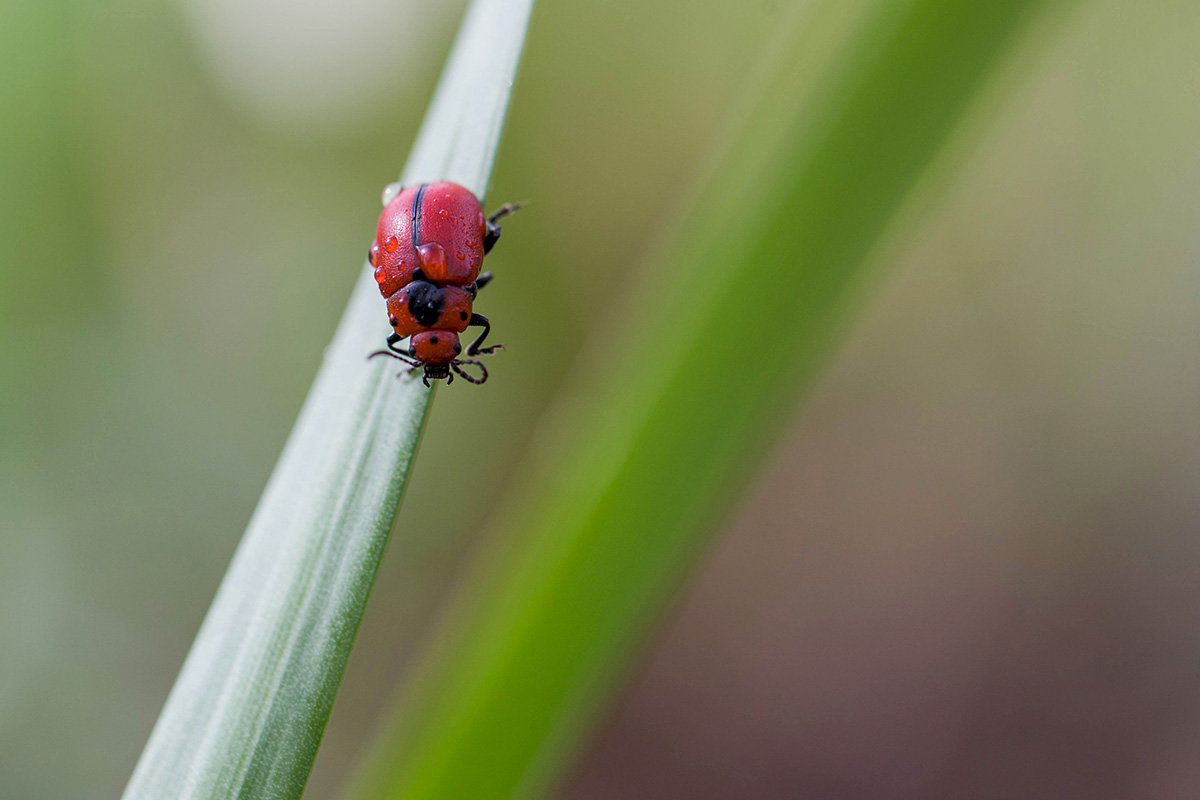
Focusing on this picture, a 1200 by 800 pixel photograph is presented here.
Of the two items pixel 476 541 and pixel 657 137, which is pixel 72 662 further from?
pixel 657 137

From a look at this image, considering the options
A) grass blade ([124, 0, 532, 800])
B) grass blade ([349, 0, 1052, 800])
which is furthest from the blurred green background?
grass blade ([349, 0, 1052, 800])

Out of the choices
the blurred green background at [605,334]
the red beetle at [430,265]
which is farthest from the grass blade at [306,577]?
the blurred green background at [605,334]

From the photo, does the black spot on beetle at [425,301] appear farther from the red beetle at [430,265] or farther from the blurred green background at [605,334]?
the blurred green background at [605,334]

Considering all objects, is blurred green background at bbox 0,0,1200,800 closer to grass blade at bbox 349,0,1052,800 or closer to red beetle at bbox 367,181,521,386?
red beetle at bbox 367,181,521,386

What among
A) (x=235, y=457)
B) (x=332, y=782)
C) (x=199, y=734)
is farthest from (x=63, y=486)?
(x=199, y=734)

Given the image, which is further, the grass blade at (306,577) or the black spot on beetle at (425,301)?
the black spot on beetle at (425,301)

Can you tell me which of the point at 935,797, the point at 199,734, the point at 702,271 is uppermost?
the point at 702,271
